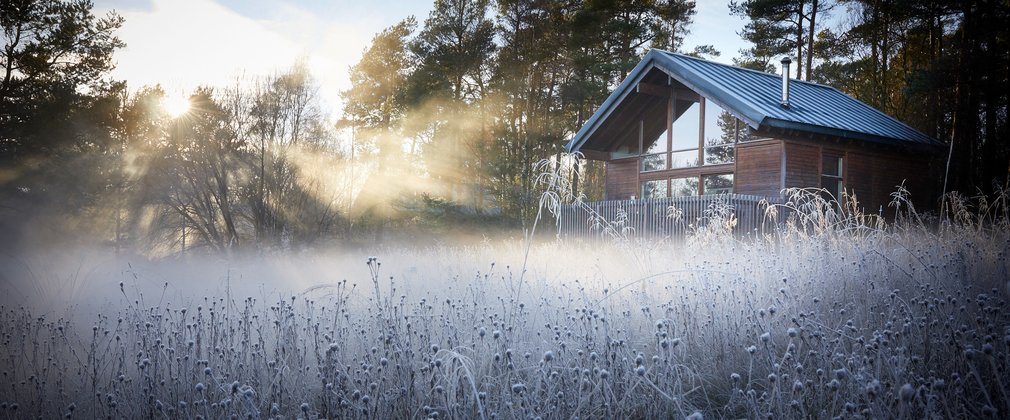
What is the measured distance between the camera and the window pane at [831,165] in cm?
1505

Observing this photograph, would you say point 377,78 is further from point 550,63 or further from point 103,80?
point 103,80

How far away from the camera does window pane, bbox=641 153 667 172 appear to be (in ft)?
56.5

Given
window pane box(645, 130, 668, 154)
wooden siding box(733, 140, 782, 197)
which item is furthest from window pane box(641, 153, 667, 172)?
wooden siding box(733, 140, 782, 197)

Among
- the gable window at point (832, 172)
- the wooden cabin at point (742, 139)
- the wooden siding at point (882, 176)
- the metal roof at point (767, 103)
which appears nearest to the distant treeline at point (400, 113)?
the wooden siding at point (882, 176)

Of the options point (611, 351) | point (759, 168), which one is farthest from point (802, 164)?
point (611, 351)

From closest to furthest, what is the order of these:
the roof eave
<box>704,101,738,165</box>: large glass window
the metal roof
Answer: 1. the roof eave
2. the metal roof
3. <box>704,101,738,165</box>: large glass window

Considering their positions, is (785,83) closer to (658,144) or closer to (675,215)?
(658,144)

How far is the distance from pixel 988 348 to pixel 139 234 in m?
20.7

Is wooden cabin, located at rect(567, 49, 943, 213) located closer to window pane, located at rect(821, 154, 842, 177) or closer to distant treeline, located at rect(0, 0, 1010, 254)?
window pane, located at rect(821, 154, 842, 177)

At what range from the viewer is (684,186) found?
54.2 feet

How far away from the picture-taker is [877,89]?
22.4 m

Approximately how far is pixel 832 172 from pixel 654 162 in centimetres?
500

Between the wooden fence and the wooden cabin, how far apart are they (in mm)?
2258

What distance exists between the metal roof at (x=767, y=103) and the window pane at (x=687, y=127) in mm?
1270
